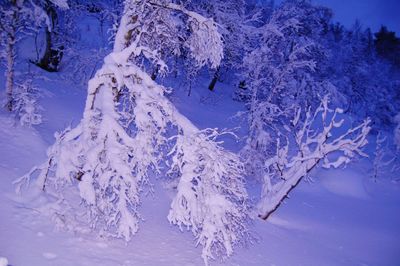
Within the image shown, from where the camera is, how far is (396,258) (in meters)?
13.8

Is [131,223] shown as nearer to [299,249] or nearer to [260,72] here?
[299,249]

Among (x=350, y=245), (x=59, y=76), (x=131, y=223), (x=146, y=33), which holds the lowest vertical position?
(x=350, y=245)

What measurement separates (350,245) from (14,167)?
1184 cm

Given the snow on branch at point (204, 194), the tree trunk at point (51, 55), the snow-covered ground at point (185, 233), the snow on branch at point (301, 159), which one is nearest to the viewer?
the snow on branch at point (204, 194)

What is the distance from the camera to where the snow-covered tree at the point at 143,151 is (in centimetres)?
657

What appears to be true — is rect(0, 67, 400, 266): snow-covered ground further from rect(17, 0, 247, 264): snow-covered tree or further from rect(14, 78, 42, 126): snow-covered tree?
rect(17, 0, 247, 264): snow-covered tree

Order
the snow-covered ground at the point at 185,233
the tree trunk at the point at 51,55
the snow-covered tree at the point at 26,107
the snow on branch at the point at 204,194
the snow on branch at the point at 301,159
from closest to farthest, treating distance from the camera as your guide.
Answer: the snow on branch at the point at 204,194 → the snow-covered ground at the point at 185,233 → the snow-covered tree at the point at 26,107 → the snow on branch at the point at 301,159 → the tree trunk at the point at 51,55

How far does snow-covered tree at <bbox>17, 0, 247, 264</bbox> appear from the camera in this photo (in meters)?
6.57

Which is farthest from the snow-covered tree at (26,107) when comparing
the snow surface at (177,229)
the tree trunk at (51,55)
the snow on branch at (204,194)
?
the tree trunk at (51,55)

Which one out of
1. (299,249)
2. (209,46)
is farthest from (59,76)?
(299,249)

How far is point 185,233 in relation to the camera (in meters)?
9.42

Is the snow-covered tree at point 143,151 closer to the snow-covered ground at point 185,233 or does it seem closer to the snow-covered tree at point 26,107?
the snow-covered ground at point 185,233

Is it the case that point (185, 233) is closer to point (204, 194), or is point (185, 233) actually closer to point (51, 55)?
point (204, 194)

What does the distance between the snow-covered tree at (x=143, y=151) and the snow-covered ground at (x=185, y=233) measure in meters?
0.69
